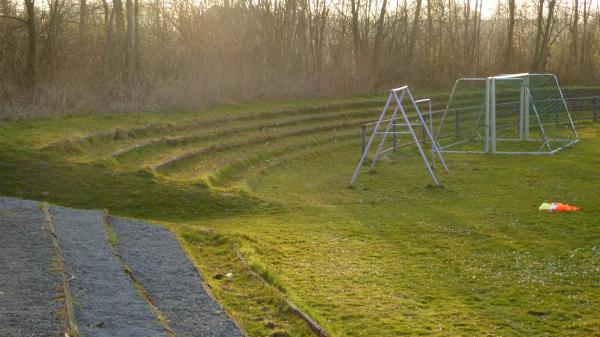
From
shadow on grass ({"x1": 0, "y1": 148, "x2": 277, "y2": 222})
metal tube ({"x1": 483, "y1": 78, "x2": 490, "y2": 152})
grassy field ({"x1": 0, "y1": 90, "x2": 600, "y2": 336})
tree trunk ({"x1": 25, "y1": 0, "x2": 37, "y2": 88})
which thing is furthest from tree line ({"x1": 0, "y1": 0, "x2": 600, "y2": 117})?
metal tube ({"x1": 483, "y1": 78, "x2": 490, "y2": 152})

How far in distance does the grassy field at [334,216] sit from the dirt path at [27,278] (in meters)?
1.69

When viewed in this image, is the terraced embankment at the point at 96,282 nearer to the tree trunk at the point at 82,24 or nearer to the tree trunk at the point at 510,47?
the tree trunk at the point at 82,24

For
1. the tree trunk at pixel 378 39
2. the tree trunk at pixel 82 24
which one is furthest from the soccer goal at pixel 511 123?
the tree trunk at pixel 82 24

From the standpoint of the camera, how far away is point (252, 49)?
32594 millimetres

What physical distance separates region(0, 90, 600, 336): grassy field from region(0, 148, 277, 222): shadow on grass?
0.04 metres

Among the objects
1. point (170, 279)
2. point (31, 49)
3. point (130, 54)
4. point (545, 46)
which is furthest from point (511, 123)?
point (170, 279)

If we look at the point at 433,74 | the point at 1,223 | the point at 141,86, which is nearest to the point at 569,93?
the point at 433,74

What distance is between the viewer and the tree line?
914 inches

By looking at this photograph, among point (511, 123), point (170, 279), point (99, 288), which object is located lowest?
point (170, 279)

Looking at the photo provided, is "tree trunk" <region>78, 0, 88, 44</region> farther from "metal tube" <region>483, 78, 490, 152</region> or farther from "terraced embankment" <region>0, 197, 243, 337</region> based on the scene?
"terraced embankment" <region>0, 197, 243, 337</region>

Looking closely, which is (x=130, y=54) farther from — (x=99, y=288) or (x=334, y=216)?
(x=99, y=288)

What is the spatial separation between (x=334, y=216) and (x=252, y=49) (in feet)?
65.3

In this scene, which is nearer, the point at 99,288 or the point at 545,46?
the point at 99,288

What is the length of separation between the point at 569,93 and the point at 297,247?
2902 cm
